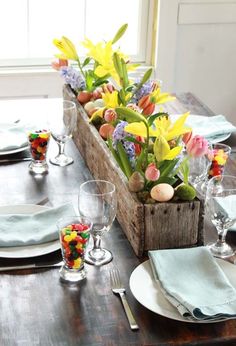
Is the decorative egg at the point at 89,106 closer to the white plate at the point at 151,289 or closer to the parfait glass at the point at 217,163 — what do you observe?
the parfait glass at the point at 217,163

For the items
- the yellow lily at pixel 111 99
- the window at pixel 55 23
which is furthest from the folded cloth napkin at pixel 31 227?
the window at pixel 55 23

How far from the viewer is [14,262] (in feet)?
5.11

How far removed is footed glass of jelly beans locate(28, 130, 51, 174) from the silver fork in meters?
0.60

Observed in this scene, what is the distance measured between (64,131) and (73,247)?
67cm

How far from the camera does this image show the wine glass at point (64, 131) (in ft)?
6.79

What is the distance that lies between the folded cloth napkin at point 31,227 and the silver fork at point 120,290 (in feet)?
0.63

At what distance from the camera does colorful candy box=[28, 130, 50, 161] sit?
2.01 metres

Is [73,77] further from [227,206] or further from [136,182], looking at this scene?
[227,206]

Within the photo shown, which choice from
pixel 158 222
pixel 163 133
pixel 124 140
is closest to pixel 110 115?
pixel 124 140

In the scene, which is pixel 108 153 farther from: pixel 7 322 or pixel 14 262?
pixel 7 322

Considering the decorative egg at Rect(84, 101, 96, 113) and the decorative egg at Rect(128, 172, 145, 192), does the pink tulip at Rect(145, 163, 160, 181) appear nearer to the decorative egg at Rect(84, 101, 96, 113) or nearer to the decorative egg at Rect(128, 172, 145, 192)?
the decorative egg at Rect(128, 172, 145, 192)

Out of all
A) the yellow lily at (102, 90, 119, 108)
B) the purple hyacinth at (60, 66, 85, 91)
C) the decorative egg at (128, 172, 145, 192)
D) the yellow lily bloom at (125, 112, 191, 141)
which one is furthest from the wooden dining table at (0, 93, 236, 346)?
the purple hyacinth at (60, 66, 85, 91)

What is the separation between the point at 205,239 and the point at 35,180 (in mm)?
556

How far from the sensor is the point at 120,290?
4.77ft
